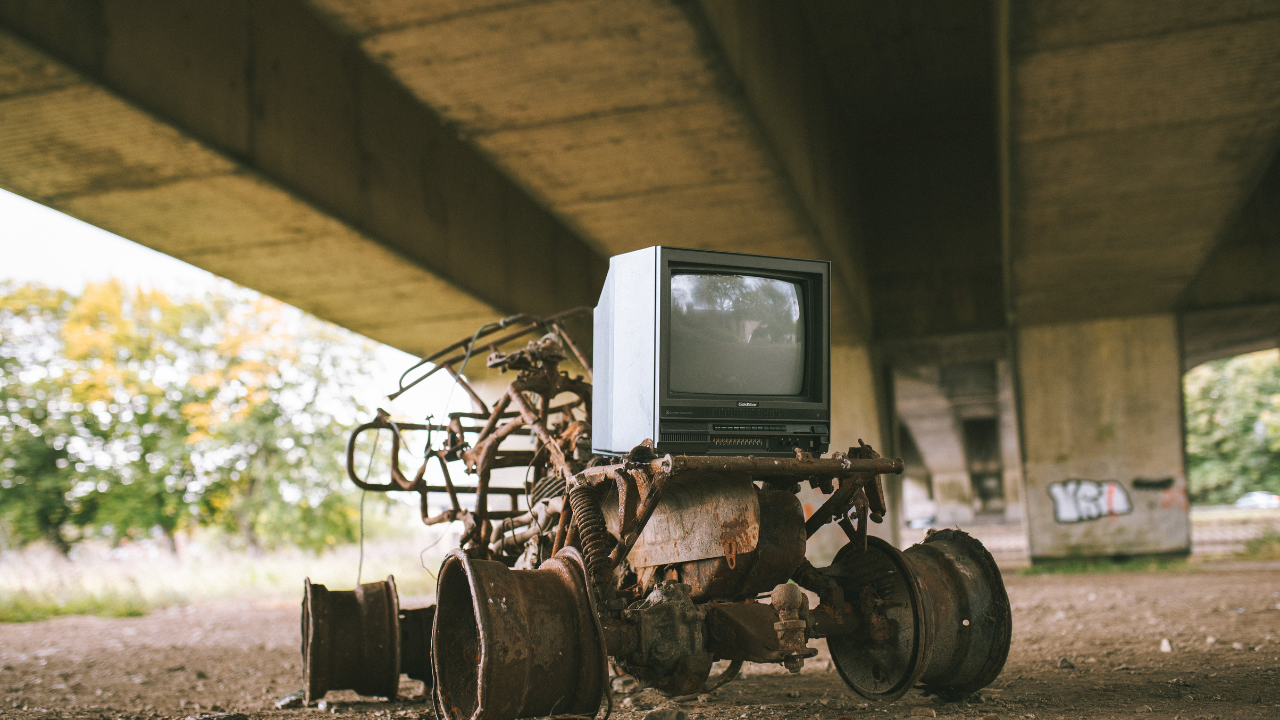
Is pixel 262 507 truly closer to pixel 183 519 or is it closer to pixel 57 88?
pixel 183 519

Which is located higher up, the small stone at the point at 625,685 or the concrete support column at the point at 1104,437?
the concrete support column at the point at 1104,437

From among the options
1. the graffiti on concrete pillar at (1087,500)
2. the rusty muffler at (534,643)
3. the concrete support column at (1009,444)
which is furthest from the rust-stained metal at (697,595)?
the graffiti on concrete pillar at (1087,500)

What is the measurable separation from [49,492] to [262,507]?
4.81 metres

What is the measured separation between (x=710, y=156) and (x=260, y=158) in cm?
373

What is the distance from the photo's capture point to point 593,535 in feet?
12.9

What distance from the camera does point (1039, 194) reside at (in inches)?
364

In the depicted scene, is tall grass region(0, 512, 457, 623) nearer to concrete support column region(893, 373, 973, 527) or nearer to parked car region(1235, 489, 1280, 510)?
concrete support column region(893, 373, 973, 527)

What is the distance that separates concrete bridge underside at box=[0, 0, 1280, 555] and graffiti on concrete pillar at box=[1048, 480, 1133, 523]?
0.20 meters

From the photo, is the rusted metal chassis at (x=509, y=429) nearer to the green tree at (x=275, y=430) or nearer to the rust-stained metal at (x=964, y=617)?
the rust-stained metal at (x=964, y=617)

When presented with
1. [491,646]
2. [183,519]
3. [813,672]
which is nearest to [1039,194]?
[813,672]

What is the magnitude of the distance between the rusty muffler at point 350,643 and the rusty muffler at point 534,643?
151cm

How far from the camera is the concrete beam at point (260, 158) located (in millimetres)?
5555

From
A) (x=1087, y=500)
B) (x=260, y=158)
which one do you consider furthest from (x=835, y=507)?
(x=1087, y=500)

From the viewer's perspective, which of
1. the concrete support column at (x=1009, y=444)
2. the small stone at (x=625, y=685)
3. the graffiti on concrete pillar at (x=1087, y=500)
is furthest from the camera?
the concrete support column at (x=1009, y=444)
